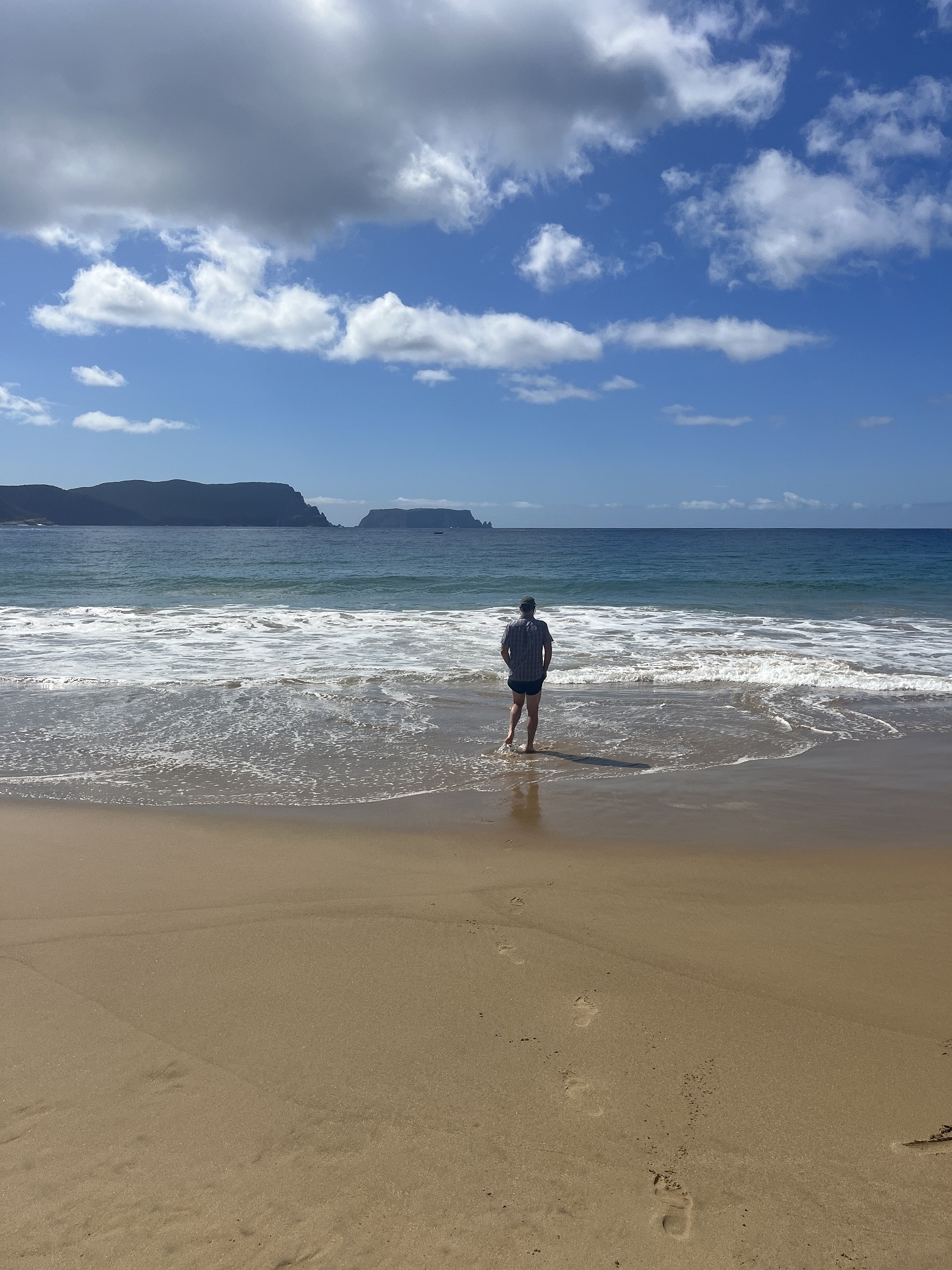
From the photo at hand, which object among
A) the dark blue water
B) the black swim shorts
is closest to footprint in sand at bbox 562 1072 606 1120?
the black swim shorts

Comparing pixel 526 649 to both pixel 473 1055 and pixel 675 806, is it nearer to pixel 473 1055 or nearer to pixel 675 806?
pixel 675 806

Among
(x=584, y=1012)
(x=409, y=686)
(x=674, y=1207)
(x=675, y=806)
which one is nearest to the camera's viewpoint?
(x=674, y=1207)

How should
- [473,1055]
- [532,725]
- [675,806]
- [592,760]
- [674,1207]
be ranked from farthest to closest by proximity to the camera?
[532,725], [592,760], [675,806], [473,1055], [674,1207]

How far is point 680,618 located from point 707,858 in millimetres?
17420

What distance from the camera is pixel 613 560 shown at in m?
57.5

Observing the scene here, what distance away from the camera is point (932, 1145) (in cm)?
267

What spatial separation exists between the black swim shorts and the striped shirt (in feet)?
0.04

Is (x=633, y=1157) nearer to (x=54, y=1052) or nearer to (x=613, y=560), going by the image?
(x=54, y=1052)

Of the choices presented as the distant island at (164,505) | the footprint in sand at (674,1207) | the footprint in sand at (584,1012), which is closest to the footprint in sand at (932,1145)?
the footprint in sand at (674,1207)

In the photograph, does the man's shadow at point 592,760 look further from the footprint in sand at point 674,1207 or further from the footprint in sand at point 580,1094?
the footprint in sand at point 674,1207

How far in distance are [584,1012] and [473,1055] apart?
2.05 feet

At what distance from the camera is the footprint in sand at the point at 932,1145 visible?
2641 millimetres

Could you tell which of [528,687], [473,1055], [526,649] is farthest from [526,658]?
[473,1055]

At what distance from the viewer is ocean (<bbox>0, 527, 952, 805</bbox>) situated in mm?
7578
